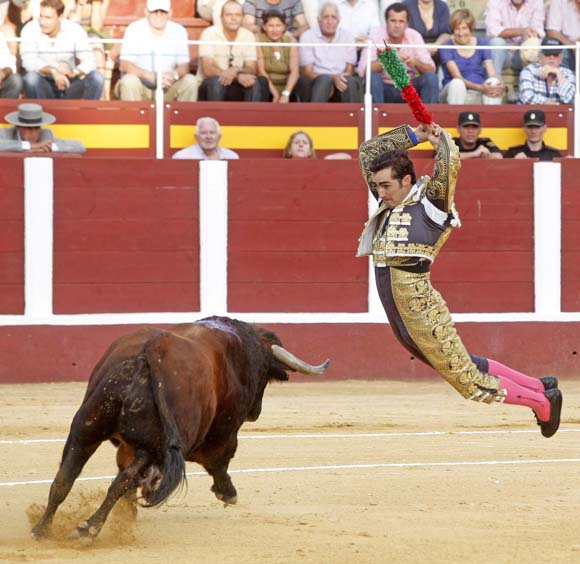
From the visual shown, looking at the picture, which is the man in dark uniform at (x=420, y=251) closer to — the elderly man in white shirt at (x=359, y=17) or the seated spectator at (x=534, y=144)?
the seated spectator at (x=534, y=144)

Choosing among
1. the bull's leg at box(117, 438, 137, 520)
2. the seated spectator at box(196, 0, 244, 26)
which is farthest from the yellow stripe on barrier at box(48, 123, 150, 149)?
the bull's leg at box(117, 438, 137, 520)

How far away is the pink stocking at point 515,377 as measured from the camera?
18.1 ft

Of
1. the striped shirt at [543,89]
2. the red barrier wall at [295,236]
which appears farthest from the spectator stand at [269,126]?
the striped shirt at [543,89]

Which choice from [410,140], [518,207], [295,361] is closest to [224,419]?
[295,361]

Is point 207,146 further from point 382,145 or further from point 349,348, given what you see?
point 382,145

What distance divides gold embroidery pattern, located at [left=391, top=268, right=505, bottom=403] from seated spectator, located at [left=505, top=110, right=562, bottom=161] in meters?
5.03

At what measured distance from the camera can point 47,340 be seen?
31.2 ft

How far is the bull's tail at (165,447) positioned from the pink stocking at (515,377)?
1.49m

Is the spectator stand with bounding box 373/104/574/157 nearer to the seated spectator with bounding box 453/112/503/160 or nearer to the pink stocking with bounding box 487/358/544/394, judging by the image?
the seated spectator with bounding box 453/112/503/160

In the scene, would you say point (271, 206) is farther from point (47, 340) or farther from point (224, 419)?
point (224, 419)

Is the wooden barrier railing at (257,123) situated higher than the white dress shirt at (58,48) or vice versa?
the white dress shirt at (58,48)

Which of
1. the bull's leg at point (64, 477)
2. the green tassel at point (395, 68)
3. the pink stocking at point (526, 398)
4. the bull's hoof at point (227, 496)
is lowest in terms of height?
the bull's hoof at point (227, 496)

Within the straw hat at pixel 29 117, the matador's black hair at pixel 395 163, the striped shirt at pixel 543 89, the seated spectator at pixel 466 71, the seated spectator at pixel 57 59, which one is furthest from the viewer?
the striped shirt at pixel 543 89

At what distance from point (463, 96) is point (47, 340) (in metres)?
3.58
